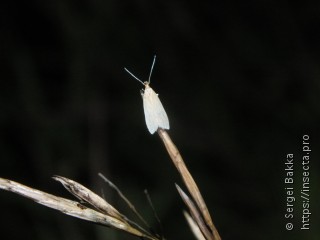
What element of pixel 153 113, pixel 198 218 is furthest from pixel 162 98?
pixel 198 218

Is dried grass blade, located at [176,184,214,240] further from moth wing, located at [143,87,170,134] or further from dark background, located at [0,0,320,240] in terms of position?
dark background, located at [0,0,320,240]

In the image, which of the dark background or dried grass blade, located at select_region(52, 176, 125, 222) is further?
the dark background

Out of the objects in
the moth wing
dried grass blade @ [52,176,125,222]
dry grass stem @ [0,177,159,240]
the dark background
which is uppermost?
the dark background

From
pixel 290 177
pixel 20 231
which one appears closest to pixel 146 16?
pixel 290 177

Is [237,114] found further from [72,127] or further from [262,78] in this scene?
[72,127]

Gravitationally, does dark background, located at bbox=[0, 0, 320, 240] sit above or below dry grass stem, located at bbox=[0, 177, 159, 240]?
above

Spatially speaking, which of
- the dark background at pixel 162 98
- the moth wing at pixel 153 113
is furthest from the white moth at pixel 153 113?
the dark background at pixel 162 98

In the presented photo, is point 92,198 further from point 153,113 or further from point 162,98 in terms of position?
point 162,98

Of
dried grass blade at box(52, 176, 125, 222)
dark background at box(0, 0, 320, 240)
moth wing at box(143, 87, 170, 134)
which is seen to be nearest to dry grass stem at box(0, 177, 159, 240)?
dried grass blade at box(52, 176, 125, 222)
